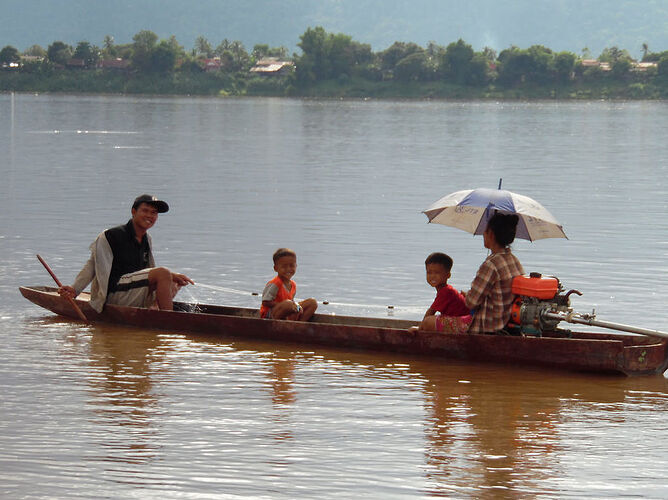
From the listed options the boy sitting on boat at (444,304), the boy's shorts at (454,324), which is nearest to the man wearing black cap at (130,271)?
the boy sitting on boat at (444,304)

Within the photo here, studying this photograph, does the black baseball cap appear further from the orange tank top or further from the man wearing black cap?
the orange tank top

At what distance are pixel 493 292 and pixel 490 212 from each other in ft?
→ 2.66

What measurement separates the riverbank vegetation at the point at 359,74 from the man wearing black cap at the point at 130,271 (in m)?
140

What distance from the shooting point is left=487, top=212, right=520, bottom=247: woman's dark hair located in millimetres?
9375

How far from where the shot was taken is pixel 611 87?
491ft

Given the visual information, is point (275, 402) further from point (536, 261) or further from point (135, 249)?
point (536, 261)

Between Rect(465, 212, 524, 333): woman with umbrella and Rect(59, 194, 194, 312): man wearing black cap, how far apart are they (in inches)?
115

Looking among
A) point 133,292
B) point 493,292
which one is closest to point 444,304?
point 493,292

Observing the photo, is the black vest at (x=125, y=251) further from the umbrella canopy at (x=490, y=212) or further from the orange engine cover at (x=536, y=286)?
the orange engine cover at (x=536, y=286)

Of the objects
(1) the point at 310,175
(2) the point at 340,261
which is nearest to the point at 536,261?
(2) the point at 340,261

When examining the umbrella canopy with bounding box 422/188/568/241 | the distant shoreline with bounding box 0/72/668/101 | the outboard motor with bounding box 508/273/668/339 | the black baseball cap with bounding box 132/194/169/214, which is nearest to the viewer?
the outboard motor with bounding box 508/273/668/339

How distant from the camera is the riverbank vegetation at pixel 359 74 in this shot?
5920 inches

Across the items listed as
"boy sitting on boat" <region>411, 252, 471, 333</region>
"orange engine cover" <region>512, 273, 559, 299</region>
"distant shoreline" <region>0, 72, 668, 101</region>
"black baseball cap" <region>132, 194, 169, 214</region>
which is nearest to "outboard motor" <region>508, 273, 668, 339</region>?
"orange engine cover" <region>512, 273, 559, 299</region>

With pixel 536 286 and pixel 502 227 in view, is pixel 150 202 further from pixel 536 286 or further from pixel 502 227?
pixel 536 286
